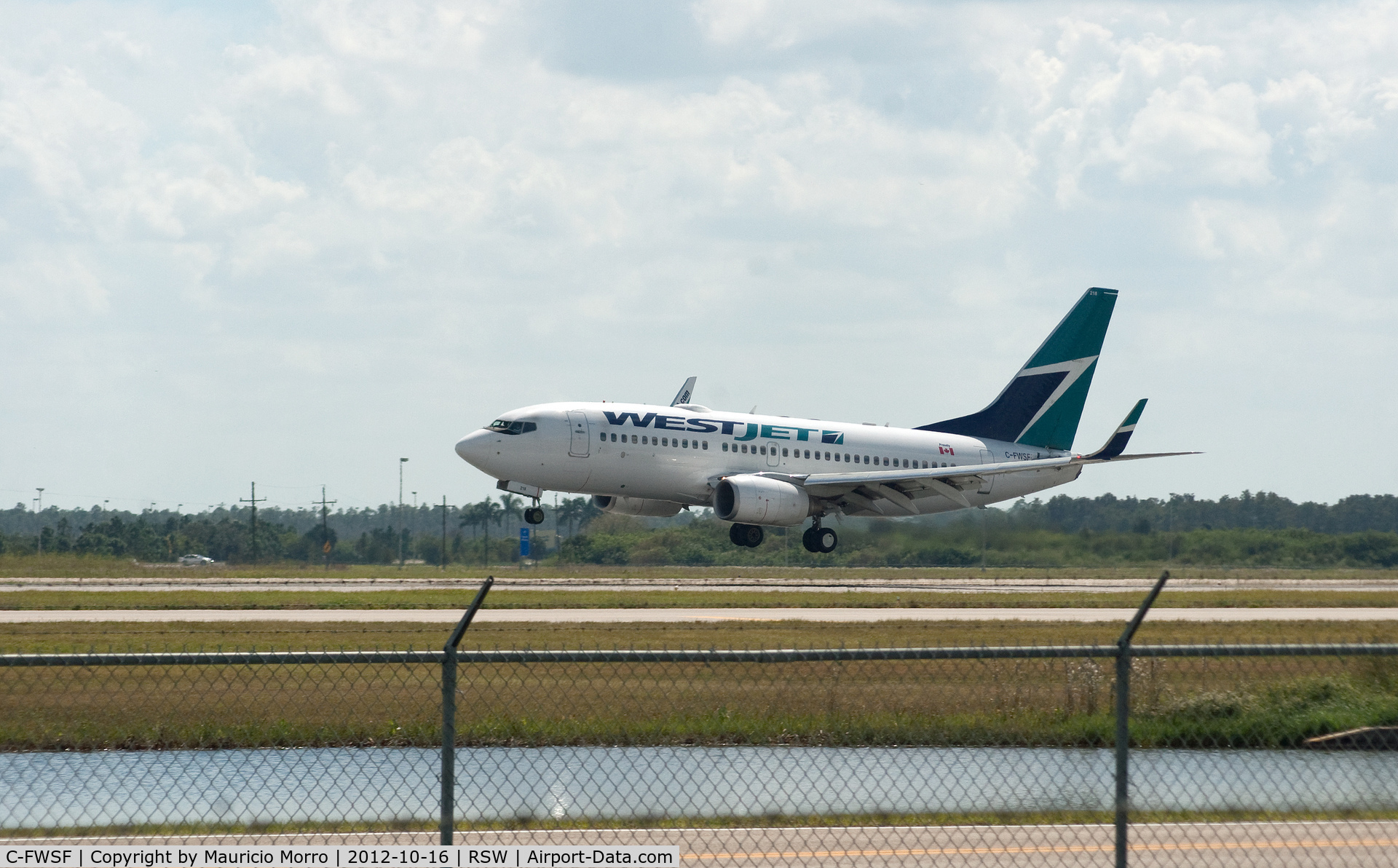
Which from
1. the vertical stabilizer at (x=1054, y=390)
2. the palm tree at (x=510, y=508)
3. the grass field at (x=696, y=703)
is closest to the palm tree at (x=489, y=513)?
the palm tree at (x=510, y=508)

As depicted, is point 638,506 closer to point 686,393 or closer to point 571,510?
point 686,393

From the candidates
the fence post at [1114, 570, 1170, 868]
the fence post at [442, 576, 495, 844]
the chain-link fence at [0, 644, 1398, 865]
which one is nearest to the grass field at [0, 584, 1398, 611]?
the chain-link fence at [0, 644, 1398, 865]

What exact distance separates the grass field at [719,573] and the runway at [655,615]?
15709 millimetres

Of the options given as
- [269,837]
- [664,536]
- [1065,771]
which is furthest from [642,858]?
[664,536]

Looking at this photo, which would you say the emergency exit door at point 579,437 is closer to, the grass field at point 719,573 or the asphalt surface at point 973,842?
the grass field at point 719,573

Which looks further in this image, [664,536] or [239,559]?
[239,559]

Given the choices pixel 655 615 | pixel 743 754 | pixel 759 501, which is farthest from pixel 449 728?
pixel 759 501

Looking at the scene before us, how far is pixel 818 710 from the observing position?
1731 cm

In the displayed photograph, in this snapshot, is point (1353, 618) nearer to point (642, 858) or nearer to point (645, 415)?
point (645, 415)

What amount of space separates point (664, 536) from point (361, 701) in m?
59.0

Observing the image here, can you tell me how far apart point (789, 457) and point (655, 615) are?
16458mm

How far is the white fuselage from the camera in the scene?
42812 millimetres

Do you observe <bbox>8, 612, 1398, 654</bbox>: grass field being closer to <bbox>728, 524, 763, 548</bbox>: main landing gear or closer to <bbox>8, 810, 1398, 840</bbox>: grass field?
<bbox>8, 810, 1398, 840</bbox>: grass field

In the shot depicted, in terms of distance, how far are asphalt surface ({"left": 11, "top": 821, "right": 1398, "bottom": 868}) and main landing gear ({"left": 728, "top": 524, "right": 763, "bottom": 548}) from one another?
3679cm
